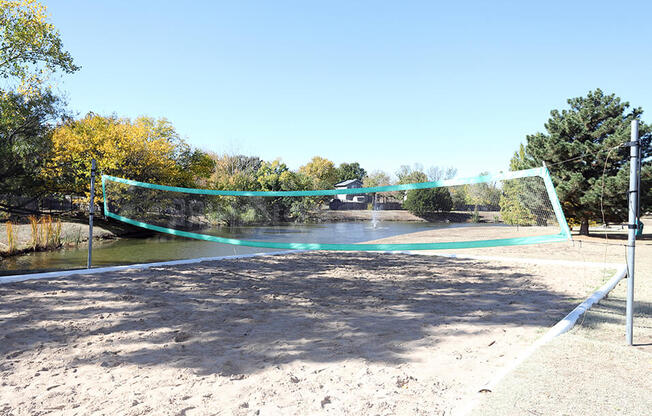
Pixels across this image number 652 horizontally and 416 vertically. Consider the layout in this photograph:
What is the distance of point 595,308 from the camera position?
507 centimetres

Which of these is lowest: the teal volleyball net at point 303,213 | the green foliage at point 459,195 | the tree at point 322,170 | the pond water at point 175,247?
the pond water at point 175,247

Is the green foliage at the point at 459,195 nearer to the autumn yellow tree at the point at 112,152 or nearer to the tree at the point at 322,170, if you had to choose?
the autumn yellow tree at the point at 112,152

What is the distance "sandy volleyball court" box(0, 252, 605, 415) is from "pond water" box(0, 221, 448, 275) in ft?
2.94

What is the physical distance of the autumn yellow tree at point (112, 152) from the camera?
18.2 m

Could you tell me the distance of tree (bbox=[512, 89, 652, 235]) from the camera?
15.1m

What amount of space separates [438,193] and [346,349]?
2221cm

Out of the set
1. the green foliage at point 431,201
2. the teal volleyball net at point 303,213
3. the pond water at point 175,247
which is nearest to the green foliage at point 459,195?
the green foliage at point 431,201

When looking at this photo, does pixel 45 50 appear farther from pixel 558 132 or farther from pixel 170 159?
pixel 558 132

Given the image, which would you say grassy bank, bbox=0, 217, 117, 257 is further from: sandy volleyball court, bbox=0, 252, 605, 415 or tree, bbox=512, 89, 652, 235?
tree, bbox=512, 89, 652, 235

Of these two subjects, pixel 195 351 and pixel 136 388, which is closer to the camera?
pixel 136 388

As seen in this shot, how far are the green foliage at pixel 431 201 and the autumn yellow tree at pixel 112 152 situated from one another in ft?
45.1

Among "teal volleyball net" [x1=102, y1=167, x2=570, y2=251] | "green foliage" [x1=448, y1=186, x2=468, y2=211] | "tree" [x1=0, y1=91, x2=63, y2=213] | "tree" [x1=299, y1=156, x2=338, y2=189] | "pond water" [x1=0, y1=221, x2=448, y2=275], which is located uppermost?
"tree" [x1=299, y1=156, x2=338, y2=189]

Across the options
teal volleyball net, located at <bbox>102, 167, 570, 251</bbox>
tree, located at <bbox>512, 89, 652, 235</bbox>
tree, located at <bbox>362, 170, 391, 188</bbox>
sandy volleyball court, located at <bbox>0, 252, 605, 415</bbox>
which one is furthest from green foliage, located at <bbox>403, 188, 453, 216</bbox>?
tree, located at <bbox>362, 170, 391, 188</bbox>

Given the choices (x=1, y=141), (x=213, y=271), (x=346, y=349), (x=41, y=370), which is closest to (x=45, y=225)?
(x=1, y=141)
